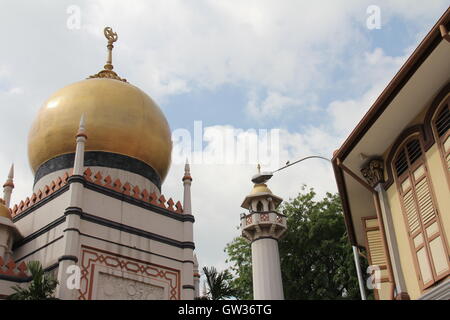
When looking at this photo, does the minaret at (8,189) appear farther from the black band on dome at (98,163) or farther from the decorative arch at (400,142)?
the decorative arch at (400,142)

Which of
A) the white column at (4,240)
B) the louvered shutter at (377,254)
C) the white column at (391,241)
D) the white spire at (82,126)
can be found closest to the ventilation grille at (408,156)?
the white column at (391,241)

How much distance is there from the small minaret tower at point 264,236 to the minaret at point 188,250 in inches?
260

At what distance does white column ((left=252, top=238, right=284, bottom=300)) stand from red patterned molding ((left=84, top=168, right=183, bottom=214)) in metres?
7.16

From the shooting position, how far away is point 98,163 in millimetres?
17797

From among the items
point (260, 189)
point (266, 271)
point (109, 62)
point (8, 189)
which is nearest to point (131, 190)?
point (8, 189)

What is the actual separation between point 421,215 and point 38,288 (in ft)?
27.8

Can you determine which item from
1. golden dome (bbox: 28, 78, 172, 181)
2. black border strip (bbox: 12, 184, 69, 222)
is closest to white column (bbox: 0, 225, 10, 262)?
black border strip (bbox: 12, 184, 69, 222)

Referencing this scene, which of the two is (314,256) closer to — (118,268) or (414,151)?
(118,268)

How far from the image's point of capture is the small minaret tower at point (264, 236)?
2339 centimetres

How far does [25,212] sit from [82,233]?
286cm

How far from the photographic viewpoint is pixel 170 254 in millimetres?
16625

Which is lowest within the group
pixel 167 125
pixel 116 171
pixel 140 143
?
pixel 116 171
